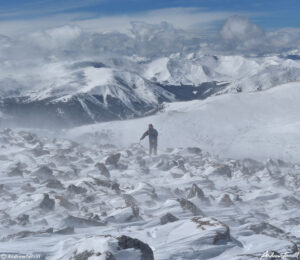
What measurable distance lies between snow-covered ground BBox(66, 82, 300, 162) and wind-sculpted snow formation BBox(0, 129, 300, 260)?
8767 mm

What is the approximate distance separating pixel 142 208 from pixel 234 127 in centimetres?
2947

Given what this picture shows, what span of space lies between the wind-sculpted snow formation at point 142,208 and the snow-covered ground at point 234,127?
877 cm

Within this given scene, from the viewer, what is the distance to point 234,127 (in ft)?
142

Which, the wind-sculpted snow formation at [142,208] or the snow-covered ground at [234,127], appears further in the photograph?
the snow-covered ground at [234,127]

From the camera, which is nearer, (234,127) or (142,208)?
(142,208)

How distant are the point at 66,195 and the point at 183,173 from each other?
8.02 m

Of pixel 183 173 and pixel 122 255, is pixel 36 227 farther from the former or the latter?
pixel 183 173

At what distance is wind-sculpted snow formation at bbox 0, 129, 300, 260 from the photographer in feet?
32.4

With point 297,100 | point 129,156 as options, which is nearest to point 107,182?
point 129,156

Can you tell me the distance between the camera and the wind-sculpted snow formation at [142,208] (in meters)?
9.89

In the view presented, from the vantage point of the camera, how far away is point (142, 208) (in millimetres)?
15125

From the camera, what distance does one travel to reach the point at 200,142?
4012 centimetres

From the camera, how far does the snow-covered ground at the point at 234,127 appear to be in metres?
37.3

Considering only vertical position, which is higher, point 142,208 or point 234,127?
point 142,208
